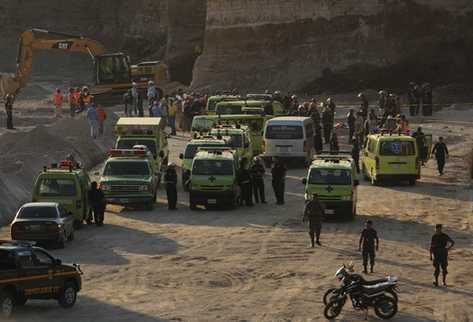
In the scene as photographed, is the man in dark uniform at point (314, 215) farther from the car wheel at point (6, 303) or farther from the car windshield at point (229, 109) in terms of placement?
the car windshield at point (229, 109)

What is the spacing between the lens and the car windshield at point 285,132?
43.4m

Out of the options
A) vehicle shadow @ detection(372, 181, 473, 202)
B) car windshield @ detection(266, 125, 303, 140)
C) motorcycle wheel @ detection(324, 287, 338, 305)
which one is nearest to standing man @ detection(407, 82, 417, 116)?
car windshield @ detection(266, 125, 303, 140)

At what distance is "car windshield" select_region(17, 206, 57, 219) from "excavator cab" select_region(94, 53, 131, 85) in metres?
39.2

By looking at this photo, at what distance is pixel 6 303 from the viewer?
71.5 ft

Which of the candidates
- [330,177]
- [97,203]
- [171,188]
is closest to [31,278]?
[97,203]

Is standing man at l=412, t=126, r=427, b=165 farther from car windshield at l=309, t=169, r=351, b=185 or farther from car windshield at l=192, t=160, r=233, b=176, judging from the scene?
car windshield at l=309, t=169, r=351, b=185

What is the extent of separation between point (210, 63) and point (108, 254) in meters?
41.1

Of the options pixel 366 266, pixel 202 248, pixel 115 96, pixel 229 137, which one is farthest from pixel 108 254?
pixel 115 96

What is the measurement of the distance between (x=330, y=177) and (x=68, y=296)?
11.5m

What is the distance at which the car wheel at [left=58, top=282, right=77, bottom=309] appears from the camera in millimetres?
23016

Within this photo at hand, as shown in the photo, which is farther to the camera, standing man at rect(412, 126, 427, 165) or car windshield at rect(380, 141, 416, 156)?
standing man at rect(412, 126, 427, 165)

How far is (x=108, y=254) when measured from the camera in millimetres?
28688

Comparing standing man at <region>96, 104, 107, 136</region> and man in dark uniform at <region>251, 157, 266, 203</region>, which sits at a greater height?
standing man at <region>96, 104, 107, 136</region>

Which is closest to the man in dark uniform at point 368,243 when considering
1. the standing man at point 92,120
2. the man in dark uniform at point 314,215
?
the man in dark uniform at point 314,215
